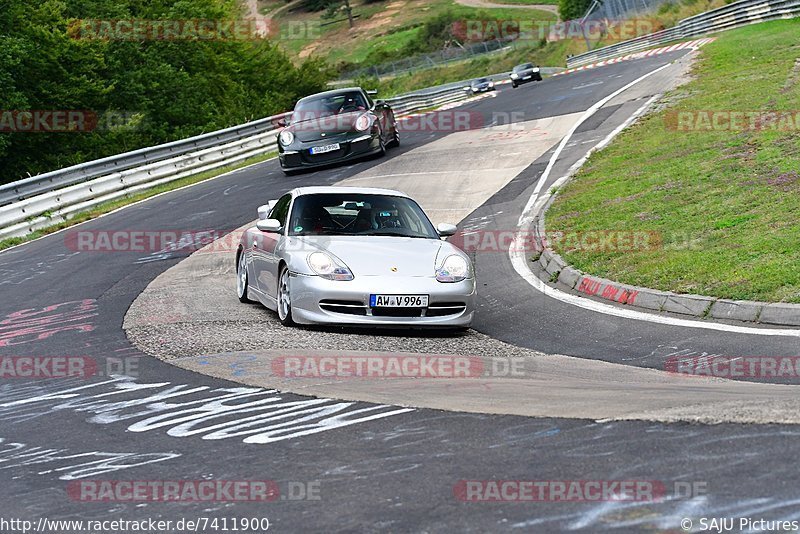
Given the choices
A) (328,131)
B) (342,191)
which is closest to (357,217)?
(342,191)

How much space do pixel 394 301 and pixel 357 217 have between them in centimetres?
162

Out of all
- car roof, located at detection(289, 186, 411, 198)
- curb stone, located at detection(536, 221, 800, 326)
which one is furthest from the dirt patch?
car roof, located at detection(289, 186, 411, 198)

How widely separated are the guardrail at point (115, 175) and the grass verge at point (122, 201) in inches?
5.2

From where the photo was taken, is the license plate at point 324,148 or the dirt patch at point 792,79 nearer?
the dirt patch at point 792,79

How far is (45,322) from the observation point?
11.6m

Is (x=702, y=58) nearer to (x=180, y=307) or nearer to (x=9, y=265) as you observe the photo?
(x=9, y=265)

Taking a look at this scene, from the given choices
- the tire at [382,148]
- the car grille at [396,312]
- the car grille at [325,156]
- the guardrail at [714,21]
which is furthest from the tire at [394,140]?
the guardrail at [714,21]

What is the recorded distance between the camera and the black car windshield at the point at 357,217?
11.3 m

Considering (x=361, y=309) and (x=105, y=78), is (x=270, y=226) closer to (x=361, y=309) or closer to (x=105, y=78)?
(x=361, y=309)

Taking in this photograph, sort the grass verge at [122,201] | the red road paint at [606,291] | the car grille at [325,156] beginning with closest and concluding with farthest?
the red road paint at [606,291]
the grass verge at [122,201]
the car grille at [325,156]

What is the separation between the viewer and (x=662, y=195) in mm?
15445

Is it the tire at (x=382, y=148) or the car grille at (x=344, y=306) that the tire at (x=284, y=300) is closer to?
the car grille at (x=344, y=306)

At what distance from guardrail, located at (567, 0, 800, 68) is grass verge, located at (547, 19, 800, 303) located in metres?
20.5

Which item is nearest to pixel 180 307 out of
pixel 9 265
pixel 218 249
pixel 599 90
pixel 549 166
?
pixel 218 249
